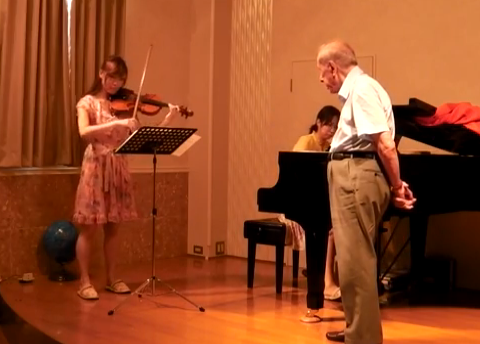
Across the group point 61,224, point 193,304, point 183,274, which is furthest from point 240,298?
point 61,224

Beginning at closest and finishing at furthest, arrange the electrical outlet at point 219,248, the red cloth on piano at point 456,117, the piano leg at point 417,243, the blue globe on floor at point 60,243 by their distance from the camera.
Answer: the red cloth on piano at point 456,117 → the piano leg at point 417,243 → the blue globe on floor at point 60,243 → the electrical outlet at point 219,248

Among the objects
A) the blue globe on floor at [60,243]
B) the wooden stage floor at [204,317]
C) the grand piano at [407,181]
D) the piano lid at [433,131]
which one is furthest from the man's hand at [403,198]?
the blue globe on floor at [60,243]

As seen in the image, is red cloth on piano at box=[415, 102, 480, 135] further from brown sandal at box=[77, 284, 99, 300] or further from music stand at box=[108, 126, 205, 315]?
brown sandal at box=[77, 284, 99, 300]

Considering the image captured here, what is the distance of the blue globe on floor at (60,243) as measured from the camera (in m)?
5.10

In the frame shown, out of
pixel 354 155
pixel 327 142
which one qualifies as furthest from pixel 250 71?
pixel 354 155

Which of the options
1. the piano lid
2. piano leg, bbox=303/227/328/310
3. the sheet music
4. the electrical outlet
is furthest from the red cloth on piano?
the electrical outlet

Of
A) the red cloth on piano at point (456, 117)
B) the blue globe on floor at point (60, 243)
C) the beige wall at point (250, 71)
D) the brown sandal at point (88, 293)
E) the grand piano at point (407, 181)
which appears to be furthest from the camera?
the beige wall at point (250, 71)

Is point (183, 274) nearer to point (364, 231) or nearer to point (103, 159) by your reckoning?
point (103, 159)

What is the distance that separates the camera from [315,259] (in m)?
3.86

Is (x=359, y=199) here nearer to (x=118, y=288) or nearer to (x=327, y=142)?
(x=327, y=142)

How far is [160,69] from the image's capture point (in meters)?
6.20

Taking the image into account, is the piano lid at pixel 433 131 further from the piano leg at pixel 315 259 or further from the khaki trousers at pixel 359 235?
the khaki trousers at pixel 359 235

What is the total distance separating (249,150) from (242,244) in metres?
0.85

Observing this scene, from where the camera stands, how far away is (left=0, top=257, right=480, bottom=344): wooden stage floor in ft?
12.2
